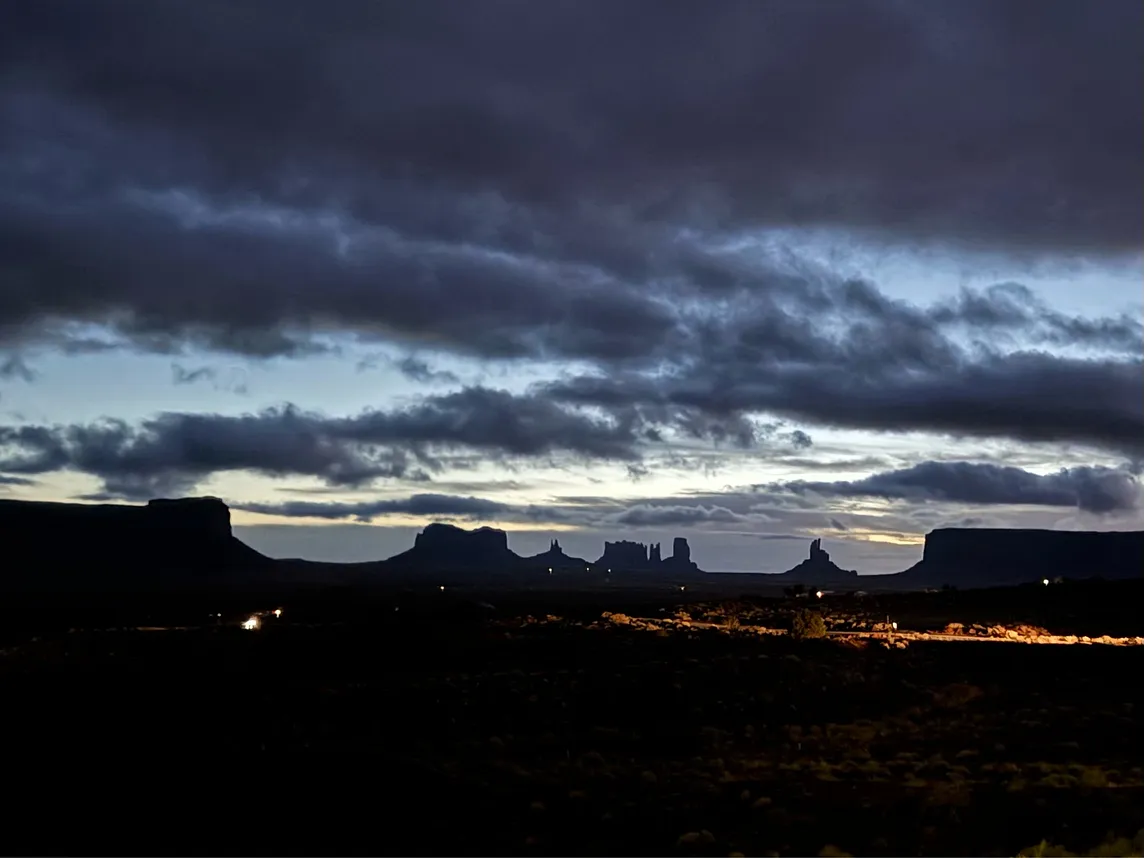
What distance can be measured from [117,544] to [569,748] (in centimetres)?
17480

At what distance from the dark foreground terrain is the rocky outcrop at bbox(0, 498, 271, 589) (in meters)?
129

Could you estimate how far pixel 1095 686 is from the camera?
33875mm

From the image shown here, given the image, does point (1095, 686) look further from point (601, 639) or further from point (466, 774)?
point (466, 774)

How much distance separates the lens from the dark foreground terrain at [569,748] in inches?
612

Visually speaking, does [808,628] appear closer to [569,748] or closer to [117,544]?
[569,748]

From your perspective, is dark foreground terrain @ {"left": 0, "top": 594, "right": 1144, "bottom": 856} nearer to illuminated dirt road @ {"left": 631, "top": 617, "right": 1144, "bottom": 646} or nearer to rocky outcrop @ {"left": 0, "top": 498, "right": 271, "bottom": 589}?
illuminated dirt road @ {"left": 631, "top": 617, "right": 1144, "bottom": 646}

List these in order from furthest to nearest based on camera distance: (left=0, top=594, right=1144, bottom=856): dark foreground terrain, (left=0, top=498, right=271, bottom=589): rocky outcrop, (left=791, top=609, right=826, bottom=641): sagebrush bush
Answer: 1. (left=0, top=498, right=271, bottom=589): rocky outcrop
2. (left=791, top=609, right=826, bottom=641): sagebrush bush
3. (left=0, top=594, right=1144, bottom=856): dark foreground terrain

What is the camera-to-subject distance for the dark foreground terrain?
1554 cm

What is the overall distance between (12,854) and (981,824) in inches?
568

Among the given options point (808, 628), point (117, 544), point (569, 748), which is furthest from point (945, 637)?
point (117, 544)

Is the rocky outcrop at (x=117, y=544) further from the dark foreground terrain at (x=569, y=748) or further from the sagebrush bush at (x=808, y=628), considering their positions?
the dark foreground terrain at (x=569, y=748)

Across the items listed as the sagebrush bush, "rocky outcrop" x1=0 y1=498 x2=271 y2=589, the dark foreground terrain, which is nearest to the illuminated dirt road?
the sagebrush bush

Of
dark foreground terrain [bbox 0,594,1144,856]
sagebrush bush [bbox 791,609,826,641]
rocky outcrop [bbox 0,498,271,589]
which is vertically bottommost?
dark foreground terrain [bbox 0,594,1144,856]

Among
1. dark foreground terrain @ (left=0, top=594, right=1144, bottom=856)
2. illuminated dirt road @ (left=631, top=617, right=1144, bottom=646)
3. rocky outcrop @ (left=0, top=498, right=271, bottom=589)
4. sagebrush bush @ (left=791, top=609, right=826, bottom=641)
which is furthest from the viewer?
rocky outcrop @ (left=0, top=498, right=271, bottom=589)
